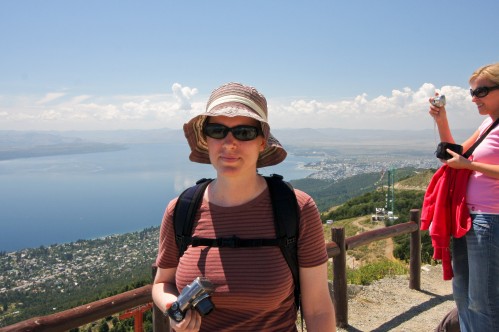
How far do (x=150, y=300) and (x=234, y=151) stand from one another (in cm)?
194

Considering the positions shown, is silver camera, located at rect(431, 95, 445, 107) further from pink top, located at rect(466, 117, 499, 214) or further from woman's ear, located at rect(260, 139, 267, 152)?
woman's ear, located at rect(260, 139, 267, 152)

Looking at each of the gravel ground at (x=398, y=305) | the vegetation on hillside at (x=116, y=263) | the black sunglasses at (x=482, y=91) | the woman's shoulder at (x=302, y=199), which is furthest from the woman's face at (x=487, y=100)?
the vegetation on hillside at (x=116, y=263)

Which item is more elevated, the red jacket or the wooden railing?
the red jacket

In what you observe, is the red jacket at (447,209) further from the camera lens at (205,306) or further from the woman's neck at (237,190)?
the camera lens at (205,306)

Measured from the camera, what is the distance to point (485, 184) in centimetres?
230

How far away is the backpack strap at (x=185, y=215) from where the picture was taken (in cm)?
157

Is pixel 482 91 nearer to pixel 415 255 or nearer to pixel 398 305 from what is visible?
pixel 398 305

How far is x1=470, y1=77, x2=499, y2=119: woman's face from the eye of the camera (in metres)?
2.34

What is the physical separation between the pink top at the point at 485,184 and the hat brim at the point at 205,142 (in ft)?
4.18

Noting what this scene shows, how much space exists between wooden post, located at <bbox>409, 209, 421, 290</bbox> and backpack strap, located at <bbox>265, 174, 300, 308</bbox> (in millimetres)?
4509

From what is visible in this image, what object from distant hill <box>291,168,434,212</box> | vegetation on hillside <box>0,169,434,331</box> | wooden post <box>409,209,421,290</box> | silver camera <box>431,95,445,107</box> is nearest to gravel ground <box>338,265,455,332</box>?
wooden post <box>409,209,421,290</box>

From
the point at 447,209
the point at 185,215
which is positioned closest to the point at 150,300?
the point at 185,215

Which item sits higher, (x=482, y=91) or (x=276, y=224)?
(x=482, y=91)

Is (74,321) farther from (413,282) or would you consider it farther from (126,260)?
(126,260)
